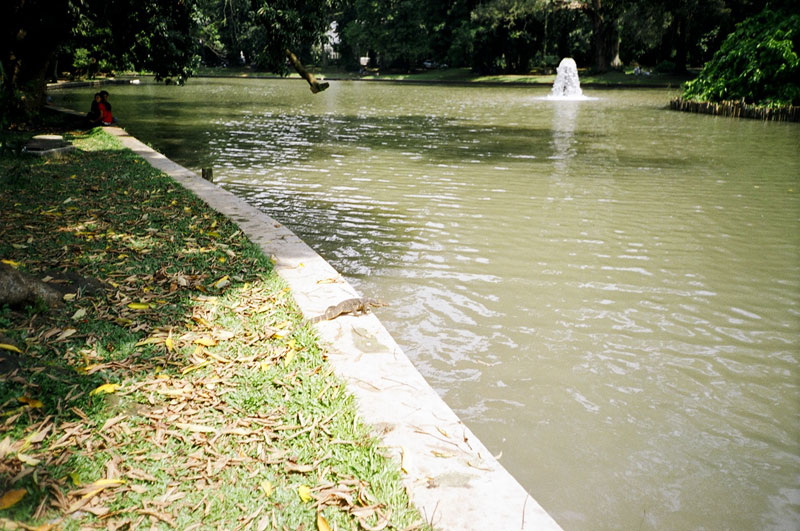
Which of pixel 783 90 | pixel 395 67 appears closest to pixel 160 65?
pixel 783 90

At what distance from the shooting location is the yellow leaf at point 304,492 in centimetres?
275

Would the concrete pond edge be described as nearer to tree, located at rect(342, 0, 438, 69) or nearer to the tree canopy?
the tree canopy

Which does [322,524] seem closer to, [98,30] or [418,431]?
[418,431]

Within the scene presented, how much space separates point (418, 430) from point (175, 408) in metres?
1.42

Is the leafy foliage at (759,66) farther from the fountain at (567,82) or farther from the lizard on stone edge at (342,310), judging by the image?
the lizard on stone edge at (342,310)

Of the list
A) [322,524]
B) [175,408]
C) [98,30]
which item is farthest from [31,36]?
[322,524]

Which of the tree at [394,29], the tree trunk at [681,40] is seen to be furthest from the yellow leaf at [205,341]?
the tree at [394,29]

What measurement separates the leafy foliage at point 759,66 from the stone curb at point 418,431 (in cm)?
2283

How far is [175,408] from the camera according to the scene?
11.3 feet

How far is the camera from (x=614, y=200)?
9.85 m

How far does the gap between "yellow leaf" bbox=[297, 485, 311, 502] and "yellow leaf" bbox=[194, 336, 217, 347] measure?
66.4 inches

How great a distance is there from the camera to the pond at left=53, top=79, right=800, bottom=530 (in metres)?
3.68

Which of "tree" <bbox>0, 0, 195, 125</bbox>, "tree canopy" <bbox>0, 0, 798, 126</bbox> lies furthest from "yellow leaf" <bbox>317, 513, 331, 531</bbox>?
"tree" <bbox>0, 0, 195, 125</bbox>

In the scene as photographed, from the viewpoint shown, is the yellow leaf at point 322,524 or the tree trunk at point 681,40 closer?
the yellow leaf at point 322,524
